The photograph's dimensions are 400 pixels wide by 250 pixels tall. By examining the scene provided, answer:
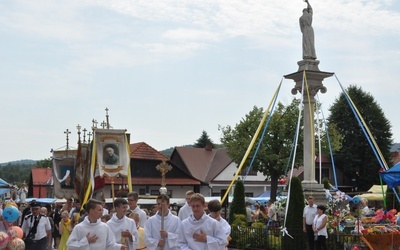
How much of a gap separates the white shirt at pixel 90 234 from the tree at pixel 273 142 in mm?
40585

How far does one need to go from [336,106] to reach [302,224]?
139 feet

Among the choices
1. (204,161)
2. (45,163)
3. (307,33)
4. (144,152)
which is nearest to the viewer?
(307,33)

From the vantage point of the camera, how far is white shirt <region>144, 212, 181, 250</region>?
9.51 m

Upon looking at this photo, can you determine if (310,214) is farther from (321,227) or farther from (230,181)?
(230,181)

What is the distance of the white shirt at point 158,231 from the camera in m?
9.51

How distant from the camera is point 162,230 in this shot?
9.41 meters

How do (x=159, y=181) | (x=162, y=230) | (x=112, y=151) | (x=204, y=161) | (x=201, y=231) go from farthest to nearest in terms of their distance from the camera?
1. (x=204, y=161)
2. (x=159, y=181)
3. (x=112, y=151)
4. (x=162, y=230)
5. (x=201, y=231)

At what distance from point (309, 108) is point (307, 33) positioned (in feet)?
9.98

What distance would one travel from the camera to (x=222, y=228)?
27.9 ft

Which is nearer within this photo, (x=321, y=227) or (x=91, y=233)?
(x=91, y=233)

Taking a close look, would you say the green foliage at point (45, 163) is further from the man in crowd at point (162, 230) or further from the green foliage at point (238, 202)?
the man in crowd at point (162, 230)

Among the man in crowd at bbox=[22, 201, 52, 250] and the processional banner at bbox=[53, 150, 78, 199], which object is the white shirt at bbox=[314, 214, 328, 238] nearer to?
the man in crowd at bbox=[22, 201, 52, 250]

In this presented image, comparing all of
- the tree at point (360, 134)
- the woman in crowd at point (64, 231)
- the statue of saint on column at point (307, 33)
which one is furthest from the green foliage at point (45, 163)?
the woman in crowd at point (64, 231)

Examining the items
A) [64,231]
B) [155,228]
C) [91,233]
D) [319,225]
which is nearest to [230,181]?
[319,225]
